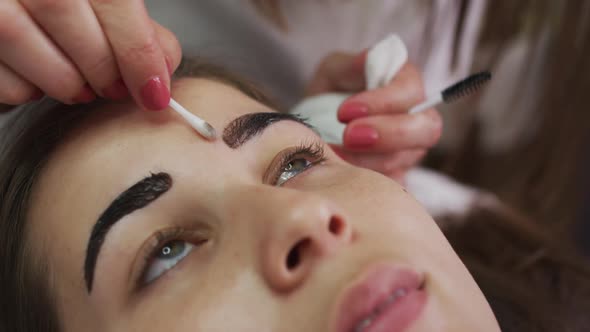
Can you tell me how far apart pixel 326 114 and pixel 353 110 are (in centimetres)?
6

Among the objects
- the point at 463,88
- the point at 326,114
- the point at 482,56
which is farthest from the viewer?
the point at 482,56

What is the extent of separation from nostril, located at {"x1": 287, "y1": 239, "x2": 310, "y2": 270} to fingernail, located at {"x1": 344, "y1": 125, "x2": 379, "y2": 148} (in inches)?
14.0

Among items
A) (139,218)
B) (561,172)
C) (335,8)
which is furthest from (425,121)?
(561,172)

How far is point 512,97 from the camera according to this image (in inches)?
54.7

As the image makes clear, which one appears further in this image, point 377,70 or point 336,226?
point 377,70

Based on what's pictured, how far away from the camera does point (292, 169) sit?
0.69m

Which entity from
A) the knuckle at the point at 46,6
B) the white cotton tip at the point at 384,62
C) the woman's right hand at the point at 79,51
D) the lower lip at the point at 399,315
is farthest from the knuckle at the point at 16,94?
the white cotton tip at the point at 384,62

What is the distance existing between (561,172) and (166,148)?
1200 millimetres

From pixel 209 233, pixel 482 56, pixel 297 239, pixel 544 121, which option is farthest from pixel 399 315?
pixel 544 121

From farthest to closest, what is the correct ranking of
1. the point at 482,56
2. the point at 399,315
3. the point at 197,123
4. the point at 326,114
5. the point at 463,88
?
the point at 482,56 < the point at 326,114 < the point at 463,88 < the point at 197,123 < the point at 399,315

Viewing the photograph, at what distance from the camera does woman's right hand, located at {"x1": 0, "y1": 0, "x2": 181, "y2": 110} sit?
526mm

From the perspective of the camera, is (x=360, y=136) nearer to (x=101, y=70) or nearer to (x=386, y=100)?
(x=386, y=100)

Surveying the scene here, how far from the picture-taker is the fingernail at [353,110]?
88 cm

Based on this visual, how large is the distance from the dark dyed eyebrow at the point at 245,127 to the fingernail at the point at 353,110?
24cm
